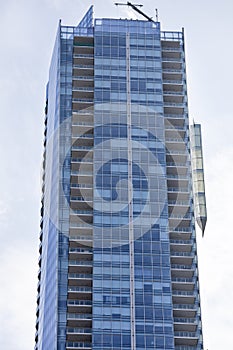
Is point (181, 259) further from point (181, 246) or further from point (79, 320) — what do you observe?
point (79, 320)

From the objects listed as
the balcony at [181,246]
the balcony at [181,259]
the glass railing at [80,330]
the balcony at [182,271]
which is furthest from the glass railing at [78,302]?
the balcony at [181,246]

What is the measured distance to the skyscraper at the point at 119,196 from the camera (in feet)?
416

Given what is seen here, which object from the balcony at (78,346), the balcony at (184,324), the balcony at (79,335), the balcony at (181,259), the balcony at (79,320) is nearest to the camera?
the balcony at (78,346)

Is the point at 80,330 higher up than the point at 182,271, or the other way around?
the point at 182,271

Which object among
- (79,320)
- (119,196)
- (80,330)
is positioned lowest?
(80,330)

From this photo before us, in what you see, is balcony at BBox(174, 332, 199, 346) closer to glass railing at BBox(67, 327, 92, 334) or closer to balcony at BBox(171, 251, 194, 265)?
balcony at BBox(171, 251, 194, 265)

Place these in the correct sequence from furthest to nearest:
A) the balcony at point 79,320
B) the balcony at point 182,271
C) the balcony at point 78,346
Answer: the balcony at point 182,271 < the balcony at point 79,320 < the balcony at point 78,346

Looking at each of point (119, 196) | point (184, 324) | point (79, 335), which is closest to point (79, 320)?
point (79, 335)

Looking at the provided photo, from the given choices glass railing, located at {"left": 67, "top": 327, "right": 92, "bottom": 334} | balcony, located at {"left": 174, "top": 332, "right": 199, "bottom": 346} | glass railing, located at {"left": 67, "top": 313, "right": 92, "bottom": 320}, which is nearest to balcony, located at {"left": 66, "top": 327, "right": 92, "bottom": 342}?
glass railing, located at {"left": 67, "top": 327, "right": 92, "bottom": 334}

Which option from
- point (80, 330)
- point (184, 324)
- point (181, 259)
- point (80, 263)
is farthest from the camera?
point (181, 259)

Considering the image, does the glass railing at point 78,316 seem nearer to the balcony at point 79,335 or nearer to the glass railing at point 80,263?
the balcony at point 79,335

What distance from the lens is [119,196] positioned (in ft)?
441

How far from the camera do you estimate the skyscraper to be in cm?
12688

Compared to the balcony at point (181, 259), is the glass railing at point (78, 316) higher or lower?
lower
